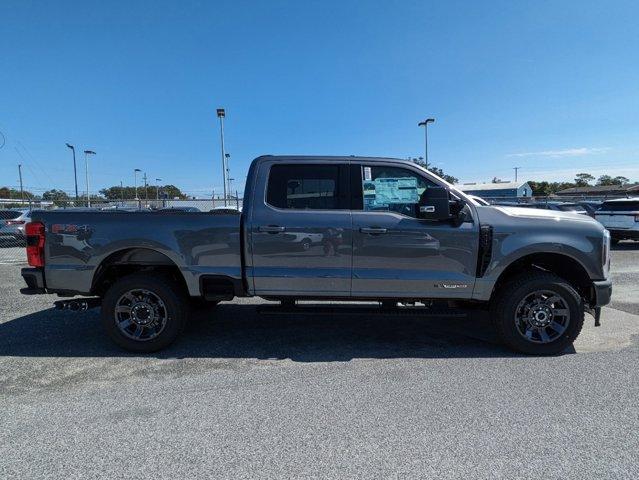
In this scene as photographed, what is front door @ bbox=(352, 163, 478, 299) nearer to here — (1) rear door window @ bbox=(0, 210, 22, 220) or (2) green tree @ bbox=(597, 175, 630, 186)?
(1) rear door window @ bbox=(0, 210, 22, 220)

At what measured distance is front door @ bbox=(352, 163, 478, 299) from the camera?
441cm

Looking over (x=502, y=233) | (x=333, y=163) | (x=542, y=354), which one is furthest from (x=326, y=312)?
(x=542, y=354)

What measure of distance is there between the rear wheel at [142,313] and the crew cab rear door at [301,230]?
932 mm

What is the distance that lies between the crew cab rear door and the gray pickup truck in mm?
12

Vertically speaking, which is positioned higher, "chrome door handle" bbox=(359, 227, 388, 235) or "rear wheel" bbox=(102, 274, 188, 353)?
"chrome door handle" bbox=(359, 227, 388, 235)

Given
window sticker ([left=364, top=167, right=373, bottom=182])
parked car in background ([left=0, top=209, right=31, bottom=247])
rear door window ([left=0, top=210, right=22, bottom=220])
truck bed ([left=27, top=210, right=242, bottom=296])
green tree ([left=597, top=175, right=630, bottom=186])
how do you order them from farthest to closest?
green tree ([left=597, top=175, right=630, bottom=186])
rear door window ([left=0, top=210, right=22, bottom=220])
parked car in background ([left=0, top=209, right=31, bottom=247])
window sticker ([left=364, top=167, right=373, bottom=182])
truck bed ([left=27, top=210, right=242, bottom=296])

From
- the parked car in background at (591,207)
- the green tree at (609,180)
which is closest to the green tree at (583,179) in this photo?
the green tree at (609,180)

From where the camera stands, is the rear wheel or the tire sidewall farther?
the rear wheel

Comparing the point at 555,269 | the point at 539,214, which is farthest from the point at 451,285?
the point at 555,269

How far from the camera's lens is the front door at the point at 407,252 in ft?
14.5

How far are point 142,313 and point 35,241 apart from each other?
1.38 meters

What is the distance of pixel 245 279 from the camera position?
460cm

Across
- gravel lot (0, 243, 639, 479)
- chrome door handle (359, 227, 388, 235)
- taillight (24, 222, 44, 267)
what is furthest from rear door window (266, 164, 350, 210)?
taillight (24, 222, 44, 267)

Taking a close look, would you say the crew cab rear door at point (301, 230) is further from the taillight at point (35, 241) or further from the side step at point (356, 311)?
the taillight at point (35, 241)
